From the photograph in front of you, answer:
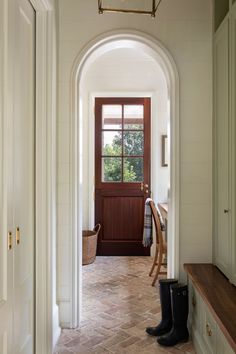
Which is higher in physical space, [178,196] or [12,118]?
[12,118]

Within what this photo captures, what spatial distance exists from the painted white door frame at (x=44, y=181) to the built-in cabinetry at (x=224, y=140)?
1.27 meters

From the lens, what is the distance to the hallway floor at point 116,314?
2.55 m

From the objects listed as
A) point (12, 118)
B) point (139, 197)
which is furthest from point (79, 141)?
point (139, 197)

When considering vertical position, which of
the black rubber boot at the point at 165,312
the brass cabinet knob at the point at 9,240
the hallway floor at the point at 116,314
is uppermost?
the brass cabinet knob at the point at 9,240

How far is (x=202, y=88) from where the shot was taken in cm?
282

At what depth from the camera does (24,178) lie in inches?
84.1

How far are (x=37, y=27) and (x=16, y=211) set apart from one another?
134 centimetres

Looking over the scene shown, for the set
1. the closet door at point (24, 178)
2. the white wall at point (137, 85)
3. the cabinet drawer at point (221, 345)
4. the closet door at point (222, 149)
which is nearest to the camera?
the cabinet drawer at point (221, 345)

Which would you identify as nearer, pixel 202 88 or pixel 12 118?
pixel 12 118

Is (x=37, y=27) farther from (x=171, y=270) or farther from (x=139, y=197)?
(x=139, y=197)

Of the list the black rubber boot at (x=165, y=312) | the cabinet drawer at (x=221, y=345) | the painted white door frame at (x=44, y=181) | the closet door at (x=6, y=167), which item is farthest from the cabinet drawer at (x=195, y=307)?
the closet door at (x=6, y=167)

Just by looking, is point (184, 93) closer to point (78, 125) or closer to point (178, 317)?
point (78, 125)

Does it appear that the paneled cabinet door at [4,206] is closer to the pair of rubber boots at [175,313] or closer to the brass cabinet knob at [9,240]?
the brass cabinet knob at [9,240]

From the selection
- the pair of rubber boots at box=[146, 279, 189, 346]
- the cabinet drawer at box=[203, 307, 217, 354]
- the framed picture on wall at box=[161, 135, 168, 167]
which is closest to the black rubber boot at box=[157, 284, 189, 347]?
the pair of rubber boots at box=[146, 279, 189, 346]
